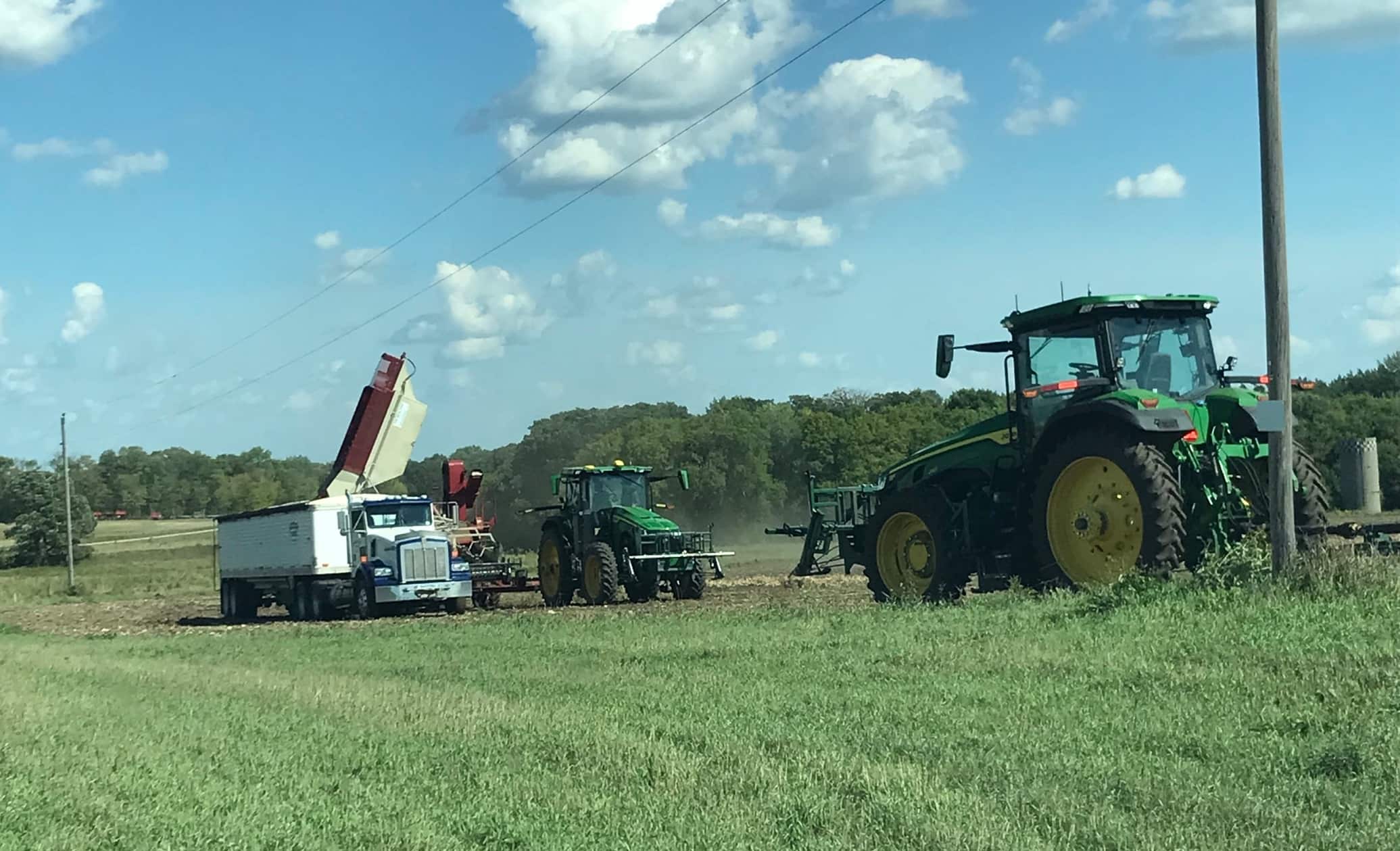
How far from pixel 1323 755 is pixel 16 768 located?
293 inches

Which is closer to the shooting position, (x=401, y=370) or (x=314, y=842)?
(x=314, y=842)

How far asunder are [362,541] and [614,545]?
17.5ft

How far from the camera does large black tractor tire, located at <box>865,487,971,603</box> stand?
16953 millimetres

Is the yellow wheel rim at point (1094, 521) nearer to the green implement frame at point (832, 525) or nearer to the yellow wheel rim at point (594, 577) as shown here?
the green implement frame at point (832, 525)

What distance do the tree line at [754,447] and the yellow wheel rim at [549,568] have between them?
13741 mm

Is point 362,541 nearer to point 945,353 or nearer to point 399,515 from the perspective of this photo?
point 399,515

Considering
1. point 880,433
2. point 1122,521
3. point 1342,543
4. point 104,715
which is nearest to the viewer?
point 104,715

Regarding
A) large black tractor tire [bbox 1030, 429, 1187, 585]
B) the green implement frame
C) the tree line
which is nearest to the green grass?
large black tractor tire [bbox 1030, 429, 1187, 585]

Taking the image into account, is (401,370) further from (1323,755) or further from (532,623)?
(1323,755)

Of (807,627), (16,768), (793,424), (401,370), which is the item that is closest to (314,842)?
(16,768)

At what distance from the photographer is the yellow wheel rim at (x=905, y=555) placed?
17.6m

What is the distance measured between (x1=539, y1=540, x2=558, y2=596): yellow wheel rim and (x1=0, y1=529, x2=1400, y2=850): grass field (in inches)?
547

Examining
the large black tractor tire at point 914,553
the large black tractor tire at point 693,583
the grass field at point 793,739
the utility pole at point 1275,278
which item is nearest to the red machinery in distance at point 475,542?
the large black tractor tire at point 693,583

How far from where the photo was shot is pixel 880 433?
186 ft
